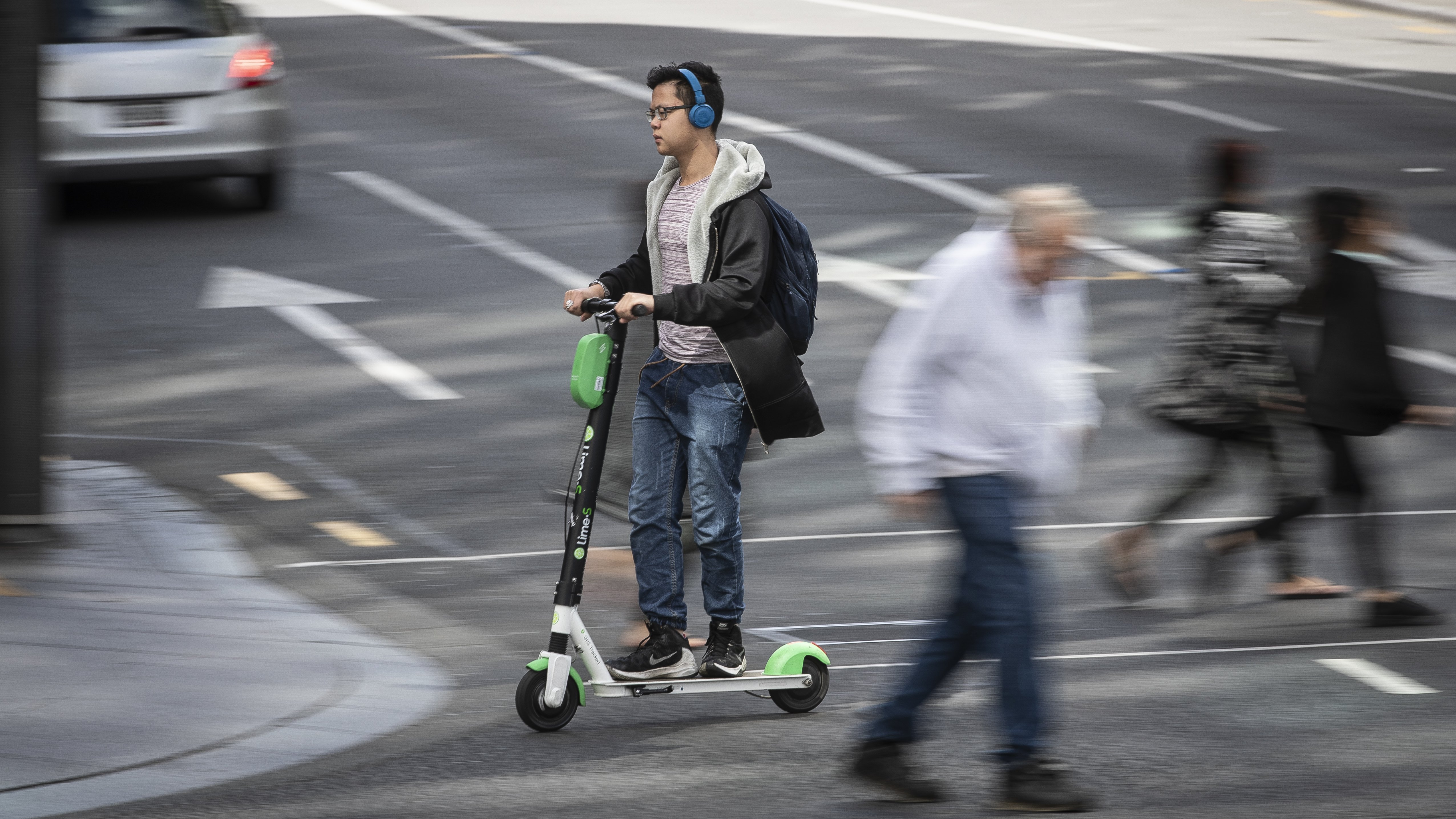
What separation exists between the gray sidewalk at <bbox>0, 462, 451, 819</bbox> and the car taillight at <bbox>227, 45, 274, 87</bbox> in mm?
6907

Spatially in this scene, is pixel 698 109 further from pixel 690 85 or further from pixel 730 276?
pixel 730 276

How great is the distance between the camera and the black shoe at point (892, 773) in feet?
19.2

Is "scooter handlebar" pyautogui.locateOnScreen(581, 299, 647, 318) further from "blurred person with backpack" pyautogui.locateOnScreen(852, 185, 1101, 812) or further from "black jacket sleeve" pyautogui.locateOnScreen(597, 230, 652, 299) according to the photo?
"blurred person with backpack" pyautogui.locateOnScreen(852, 185, 1101, 812)

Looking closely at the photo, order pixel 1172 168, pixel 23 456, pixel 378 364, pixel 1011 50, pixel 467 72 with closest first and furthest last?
pixel 23 456
pixel 378 364
pixel 1172 168
pixel 467 72
pixel 1011 50

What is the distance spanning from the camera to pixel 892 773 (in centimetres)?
587

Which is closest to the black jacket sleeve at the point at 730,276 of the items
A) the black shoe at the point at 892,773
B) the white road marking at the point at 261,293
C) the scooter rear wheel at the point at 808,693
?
the scooter rear wheel at the point at 808,693

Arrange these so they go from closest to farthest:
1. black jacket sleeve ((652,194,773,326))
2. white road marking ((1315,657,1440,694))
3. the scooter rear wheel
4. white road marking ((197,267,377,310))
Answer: black jacket sleeve ((652,194,773,326)) < the scooter rear wheel < white road marking ((1315,657,1440,694)) < white road marking ((197,267,377,310))

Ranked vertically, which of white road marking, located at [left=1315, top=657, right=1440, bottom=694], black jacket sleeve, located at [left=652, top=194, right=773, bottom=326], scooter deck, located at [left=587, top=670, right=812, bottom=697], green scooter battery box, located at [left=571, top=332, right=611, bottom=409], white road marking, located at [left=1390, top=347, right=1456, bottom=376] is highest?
black jacket sleeve, located at [left=652, top=194, right=773, bottom=326]

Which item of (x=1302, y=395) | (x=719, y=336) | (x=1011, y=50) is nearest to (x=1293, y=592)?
(x=1302, y=395)

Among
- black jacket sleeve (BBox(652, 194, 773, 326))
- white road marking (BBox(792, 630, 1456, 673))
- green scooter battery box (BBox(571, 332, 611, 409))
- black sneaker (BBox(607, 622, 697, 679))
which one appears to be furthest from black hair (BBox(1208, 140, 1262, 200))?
black sneaker (BBox(607, 622, 697, 679))

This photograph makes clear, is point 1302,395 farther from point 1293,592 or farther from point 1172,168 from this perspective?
point 1172,168

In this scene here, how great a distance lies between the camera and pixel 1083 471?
1102 cm

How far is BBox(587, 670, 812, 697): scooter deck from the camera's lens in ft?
22.1

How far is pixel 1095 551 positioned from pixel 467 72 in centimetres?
1604
